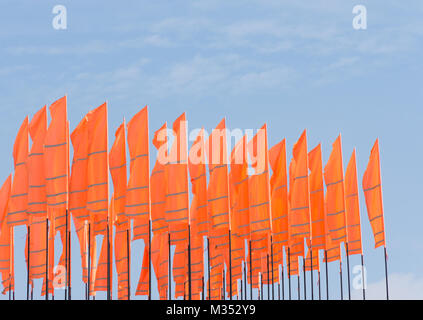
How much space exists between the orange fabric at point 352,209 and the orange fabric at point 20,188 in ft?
41.8

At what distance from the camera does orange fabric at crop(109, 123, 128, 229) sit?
3397 centimetres

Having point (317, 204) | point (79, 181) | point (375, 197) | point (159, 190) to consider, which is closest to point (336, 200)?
point (317, 204)

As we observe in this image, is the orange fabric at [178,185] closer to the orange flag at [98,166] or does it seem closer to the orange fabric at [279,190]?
the orange flag at [98,166]

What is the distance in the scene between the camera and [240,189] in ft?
122

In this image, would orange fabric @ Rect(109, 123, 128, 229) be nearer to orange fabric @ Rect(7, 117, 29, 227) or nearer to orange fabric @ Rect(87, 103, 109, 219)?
orange fabric @ Rect(87, 103, 109, 219)

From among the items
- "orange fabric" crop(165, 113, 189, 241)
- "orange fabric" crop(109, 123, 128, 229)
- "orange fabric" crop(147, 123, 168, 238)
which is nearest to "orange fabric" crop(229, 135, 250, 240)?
"orange fabric" crop(147, 123, 168, 238)

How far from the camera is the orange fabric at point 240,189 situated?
3700cm

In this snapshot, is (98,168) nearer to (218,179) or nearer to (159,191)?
(159,191)
